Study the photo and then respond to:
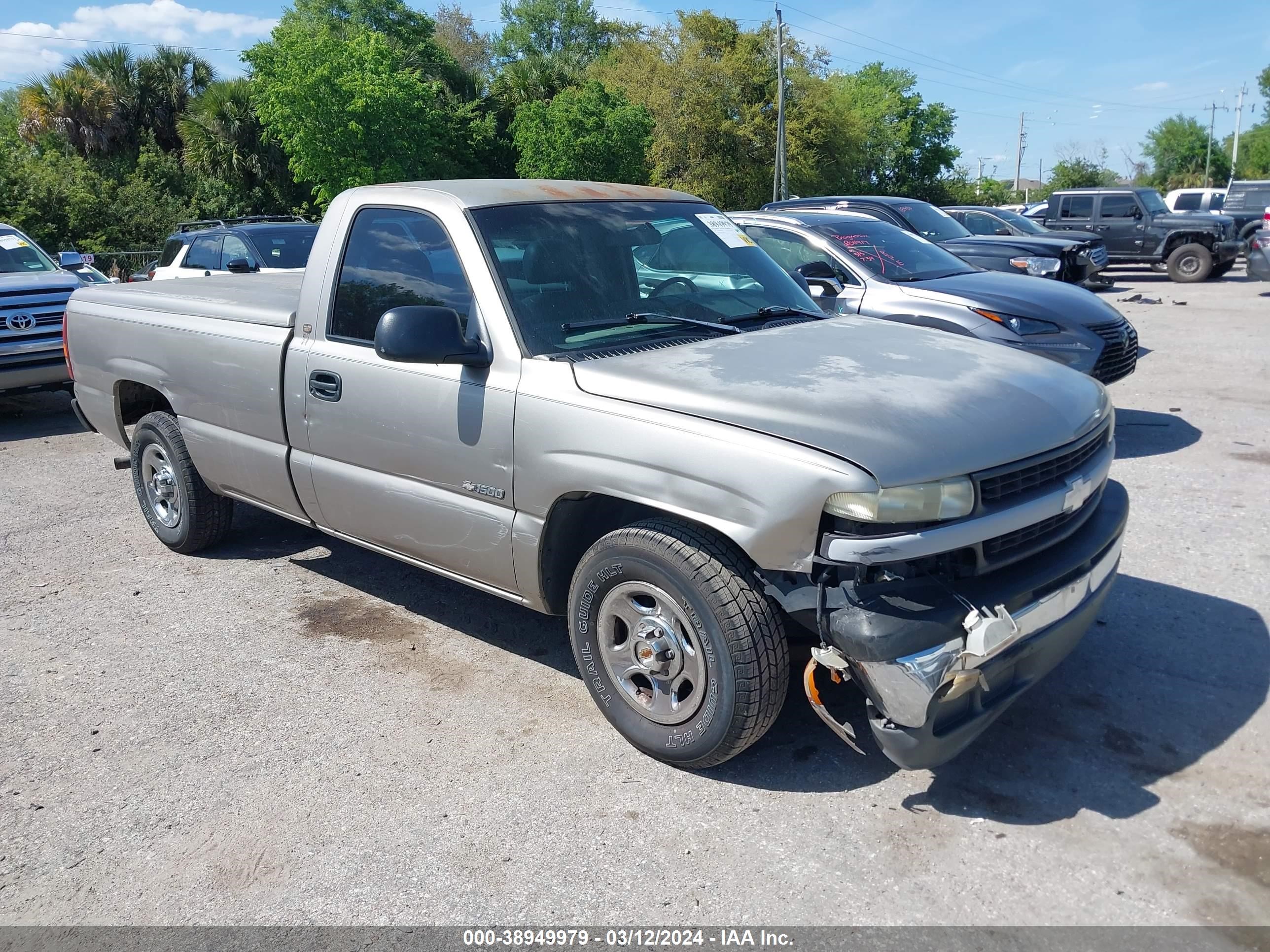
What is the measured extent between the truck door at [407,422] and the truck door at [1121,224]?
67.4 feet

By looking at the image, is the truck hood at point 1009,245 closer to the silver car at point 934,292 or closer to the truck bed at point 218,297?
the silver car at point 934,292

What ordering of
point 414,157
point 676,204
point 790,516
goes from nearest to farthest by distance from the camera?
point 790,516 < point 676,204 < point 414,157

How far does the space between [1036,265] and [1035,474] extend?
10198mm

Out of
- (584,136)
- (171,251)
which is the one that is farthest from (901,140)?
(171,251)

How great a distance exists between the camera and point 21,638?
4852 millimetres

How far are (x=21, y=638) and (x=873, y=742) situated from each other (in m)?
3.94

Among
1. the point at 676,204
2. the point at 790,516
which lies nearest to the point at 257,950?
the point at 790,516

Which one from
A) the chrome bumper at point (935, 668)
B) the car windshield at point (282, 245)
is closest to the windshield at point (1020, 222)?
the car windshield at point (282, 245)

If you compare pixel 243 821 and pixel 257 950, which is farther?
pixel 243 821

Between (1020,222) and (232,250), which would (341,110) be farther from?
(232,250)

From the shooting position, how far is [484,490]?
3.87 meters

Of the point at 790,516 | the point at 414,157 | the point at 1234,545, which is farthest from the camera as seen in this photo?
the point at 414,157

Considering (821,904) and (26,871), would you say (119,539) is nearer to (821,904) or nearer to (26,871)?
(26,871)

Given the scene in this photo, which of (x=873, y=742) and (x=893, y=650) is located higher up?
(x=893, y=650)
